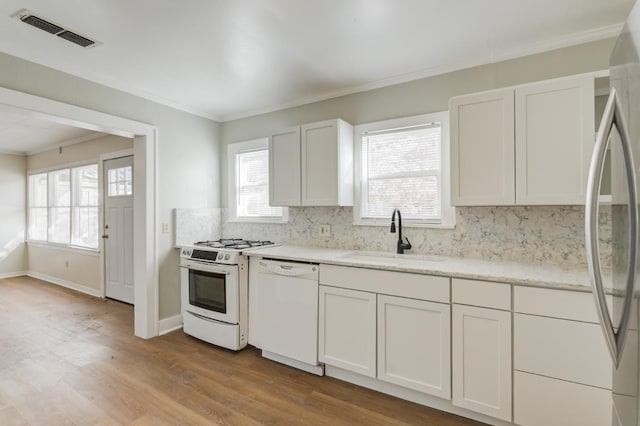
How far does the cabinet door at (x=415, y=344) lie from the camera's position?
80.4 inches

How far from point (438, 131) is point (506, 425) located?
2.16 m

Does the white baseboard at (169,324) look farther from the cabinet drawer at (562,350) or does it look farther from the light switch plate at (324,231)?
the cabinet drawer at (562,350)

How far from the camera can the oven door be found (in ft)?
9.75

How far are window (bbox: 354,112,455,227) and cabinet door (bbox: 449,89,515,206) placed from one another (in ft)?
→ 1.18

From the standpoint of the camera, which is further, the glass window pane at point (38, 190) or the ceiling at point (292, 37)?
the glass window pane at point (38, 190)

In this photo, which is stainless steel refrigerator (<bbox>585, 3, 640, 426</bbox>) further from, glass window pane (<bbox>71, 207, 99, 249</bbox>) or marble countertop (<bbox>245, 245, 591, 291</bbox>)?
glass window pane (<bbox>71, 207, 99, 249</bbox>)

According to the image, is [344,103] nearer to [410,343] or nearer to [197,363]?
[410,343]

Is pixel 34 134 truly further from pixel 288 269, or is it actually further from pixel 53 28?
pixel 288 269

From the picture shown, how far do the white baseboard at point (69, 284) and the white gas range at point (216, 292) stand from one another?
101 inches

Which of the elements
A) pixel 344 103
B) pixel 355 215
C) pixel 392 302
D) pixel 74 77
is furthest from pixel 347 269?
pixel 74 77

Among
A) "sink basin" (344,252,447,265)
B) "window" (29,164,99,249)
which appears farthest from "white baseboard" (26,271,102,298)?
"sink basin" (344,252,447,265)

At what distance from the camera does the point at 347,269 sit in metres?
2.41

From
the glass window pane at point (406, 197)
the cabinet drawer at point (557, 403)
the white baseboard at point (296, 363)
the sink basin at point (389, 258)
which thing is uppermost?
the glass window pane at point (406, 197)

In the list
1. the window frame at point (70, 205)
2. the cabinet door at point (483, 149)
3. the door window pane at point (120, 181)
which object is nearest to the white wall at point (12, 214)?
the window frame at point (70, 205)
